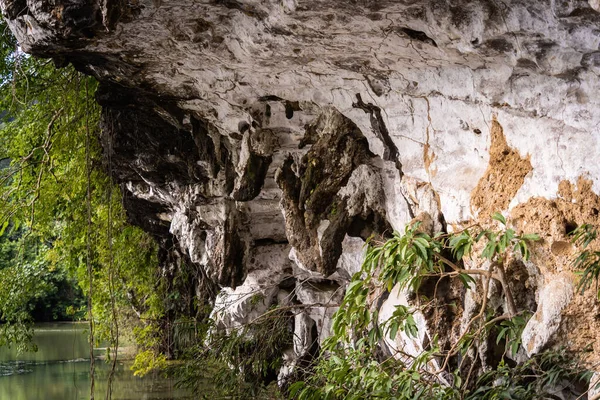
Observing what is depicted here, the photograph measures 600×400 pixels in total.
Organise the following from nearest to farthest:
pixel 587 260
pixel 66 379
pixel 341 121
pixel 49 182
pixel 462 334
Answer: pixel 587 260, pixel 462 334, pixel 341 121, pixel 49 182, pixel 66 379

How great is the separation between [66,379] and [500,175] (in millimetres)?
8149

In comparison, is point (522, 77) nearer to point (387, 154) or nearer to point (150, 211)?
point (387, 154)

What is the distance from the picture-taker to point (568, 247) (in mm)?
2781

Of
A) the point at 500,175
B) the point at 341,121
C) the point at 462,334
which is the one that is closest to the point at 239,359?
the point at 341,121

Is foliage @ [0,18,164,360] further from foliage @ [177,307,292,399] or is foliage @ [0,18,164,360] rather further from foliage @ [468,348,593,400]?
foliage @ [468,348,593,400]

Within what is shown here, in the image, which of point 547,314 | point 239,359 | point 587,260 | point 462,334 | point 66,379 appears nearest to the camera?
point 587,260

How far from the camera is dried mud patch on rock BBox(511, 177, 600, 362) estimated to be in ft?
8.77

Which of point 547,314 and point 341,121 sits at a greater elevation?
point 341,121

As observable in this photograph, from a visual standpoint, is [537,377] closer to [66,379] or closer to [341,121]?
[341,121]

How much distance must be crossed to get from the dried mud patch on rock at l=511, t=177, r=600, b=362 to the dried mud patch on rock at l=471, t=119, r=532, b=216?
6.0 inches

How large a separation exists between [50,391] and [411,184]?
6610mm

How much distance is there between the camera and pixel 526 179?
3029 millimetres

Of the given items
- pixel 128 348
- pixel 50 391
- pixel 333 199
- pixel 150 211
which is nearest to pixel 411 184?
pixel 333 199

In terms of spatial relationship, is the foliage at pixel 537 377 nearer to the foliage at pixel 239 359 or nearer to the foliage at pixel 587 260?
the foliage at pixel 587 260
